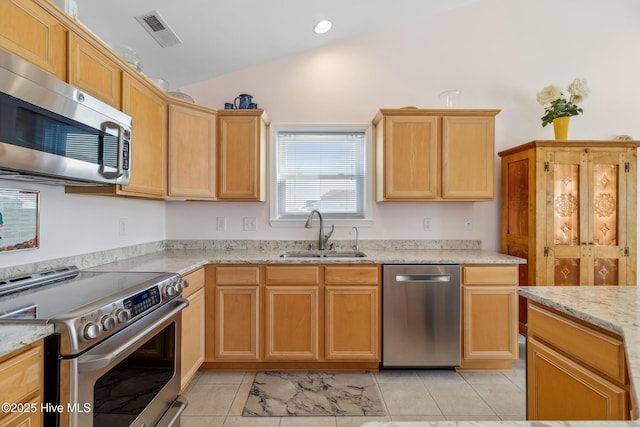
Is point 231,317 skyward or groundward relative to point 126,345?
groundward

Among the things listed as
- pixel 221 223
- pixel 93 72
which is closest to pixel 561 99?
pixel 221 223

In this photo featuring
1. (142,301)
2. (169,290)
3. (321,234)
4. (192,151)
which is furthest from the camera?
(321,234)

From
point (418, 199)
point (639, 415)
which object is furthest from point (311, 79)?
point (639, 415)

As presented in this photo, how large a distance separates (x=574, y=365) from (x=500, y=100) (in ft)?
8.83

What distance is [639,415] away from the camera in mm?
598

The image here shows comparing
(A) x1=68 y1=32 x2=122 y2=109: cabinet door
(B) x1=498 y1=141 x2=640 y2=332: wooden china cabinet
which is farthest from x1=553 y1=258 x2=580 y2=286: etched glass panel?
(A) x1=68 y1=32 x2=122 y2=109: cabinet door

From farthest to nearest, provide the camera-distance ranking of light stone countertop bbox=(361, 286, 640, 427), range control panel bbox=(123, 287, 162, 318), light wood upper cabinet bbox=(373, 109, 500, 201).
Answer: light wood upper cabinet bbox=(373, 109, 500, 201), range control panel bbox=(123, 287, 162, 318), light stone countertop bbox=(361, 286, 640, 427)

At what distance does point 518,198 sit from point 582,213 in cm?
47

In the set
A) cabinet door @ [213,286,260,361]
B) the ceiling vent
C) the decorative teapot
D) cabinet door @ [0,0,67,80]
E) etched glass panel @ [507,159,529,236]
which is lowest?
cabinet door @ [213,286,260,361]

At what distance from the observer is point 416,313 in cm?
236

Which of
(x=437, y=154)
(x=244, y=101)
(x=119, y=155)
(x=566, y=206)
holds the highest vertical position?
(x=244, y=101)

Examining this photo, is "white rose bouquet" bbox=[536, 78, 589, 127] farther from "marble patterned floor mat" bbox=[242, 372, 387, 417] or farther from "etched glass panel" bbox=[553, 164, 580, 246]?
"marble patterned floor mat" bbox=[242, 372, 387, 417]

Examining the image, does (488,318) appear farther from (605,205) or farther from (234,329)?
(234,329)

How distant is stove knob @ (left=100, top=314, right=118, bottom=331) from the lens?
1.12 m
